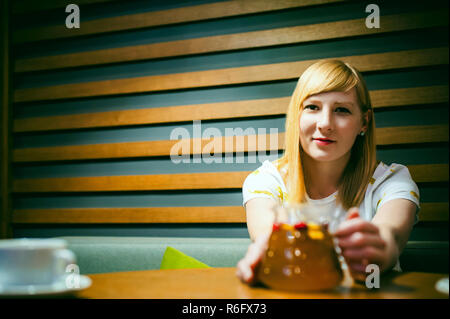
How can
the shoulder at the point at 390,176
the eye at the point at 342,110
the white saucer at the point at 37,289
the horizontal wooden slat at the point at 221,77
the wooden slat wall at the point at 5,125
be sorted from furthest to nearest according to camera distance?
the wooden slat wall at the point at 5,125
the horizontal wooden slat at the point at 221,77
the eye at the point at 342,110
the shoulder at the point at 390,176
the white saucer at the point at 37,289

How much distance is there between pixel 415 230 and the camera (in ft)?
7.02

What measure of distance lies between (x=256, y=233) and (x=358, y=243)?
481 millimetres

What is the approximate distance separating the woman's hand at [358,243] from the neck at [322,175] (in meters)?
0.85

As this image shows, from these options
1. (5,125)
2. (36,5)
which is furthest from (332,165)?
(36,5)

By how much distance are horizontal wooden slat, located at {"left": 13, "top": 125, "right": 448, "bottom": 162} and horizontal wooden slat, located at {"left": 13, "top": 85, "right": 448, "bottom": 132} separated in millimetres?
154

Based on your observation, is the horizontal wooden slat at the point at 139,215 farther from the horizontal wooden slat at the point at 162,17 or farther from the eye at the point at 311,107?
the horizontal wooden slat at the point at 162,17

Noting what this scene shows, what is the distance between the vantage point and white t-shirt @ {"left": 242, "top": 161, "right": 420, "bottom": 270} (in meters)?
1.38

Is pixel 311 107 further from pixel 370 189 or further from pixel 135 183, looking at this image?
pixel 135 183

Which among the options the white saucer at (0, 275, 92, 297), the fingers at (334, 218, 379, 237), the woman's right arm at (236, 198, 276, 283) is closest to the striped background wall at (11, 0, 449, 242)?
the woman's right arm at (236, 198, 276, 283)

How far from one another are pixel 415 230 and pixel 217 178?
1.27 m

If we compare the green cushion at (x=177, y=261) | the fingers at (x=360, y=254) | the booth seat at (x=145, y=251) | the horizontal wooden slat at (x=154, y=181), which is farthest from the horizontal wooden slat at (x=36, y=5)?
the fingers at (x=360, y=254)

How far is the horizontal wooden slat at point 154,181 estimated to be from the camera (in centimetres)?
212

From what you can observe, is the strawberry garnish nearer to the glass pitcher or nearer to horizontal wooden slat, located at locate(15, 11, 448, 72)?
the glass pitcher
